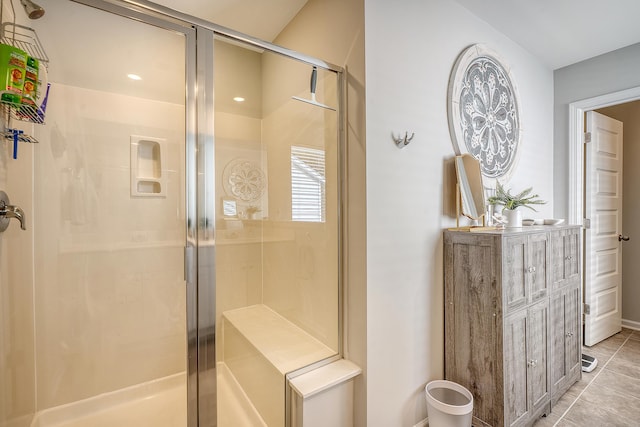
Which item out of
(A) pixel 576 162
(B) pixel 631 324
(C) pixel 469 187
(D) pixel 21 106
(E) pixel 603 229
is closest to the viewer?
(D) pixel 21 106

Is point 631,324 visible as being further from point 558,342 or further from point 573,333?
point 558,342

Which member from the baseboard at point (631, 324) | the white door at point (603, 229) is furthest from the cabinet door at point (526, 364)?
the baseboard at point (631, 324)

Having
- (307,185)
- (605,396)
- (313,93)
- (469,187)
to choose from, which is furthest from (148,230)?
(605,396)

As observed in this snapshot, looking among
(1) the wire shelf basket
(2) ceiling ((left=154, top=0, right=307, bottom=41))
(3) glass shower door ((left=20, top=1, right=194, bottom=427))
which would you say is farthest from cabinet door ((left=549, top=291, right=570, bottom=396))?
(1) the wire shelf basket

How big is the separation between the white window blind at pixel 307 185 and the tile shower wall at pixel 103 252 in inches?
25.7

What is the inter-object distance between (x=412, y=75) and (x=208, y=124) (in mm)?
1201

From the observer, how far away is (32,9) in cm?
108

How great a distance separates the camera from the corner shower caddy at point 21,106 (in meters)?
1.04

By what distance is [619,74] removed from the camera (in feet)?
8.35

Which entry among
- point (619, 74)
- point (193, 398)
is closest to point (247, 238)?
point (193, 398)

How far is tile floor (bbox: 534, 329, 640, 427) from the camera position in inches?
69.0

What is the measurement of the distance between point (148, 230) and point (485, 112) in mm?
2376

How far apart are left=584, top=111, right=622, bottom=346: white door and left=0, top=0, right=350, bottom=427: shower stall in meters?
2.76

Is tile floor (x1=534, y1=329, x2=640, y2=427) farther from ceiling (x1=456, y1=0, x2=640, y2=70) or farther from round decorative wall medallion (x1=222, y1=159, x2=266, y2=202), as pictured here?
ceiling (x1=456, y1=0, x2=640, y2=70)
